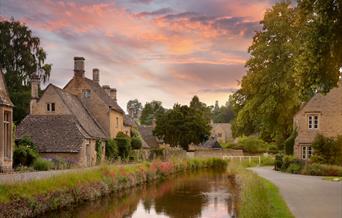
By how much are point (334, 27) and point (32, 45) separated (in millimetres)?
48345

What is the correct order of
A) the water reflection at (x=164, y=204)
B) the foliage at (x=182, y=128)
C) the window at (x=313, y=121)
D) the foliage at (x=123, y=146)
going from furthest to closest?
the foliage at (x=182, y=128), the foliage at (x=123, y=146), the window at (x=313, y=121), the water reflection at (x=164, y=204)

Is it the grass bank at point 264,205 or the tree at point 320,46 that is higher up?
the tree at point 320,46

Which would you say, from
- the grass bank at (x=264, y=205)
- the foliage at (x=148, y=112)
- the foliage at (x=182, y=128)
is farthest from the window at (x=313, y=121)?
the foliage at (x=148, y=112)

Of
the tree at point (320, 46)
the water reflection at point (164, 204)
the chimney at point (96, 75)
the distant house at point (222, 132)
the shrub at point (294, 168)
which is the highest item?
the chimney at point (96, 75)

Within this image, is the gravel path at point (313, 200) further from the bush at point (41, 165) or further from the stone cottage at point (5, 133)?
the bush at point (41, 165)

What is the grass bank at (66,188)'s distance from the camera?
1827 cm

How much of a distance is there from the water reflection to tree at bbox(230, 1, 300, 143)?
65.2ft

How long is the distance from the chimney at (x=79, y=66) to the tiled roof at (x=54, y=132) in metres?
9.36

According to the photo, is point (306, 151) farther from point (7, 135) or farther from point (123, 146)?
point (7, 135)

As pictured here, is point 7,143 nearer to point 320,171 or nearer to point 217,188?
point 217,188

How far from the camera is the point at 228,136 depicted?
447 feet

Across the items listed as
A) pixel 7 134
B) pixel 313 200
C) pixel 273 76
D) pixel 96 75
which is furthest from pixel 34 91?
pixel 313 200

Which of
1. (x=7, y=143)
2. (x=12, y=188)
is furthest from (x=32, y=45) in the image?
(x=12, y=188)

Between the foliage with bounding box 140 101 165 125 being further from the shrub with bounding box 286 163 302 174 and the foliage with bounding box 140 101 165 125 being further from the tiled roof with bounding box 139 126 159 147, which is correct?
the shrub with bounding box 286 163 302 174
